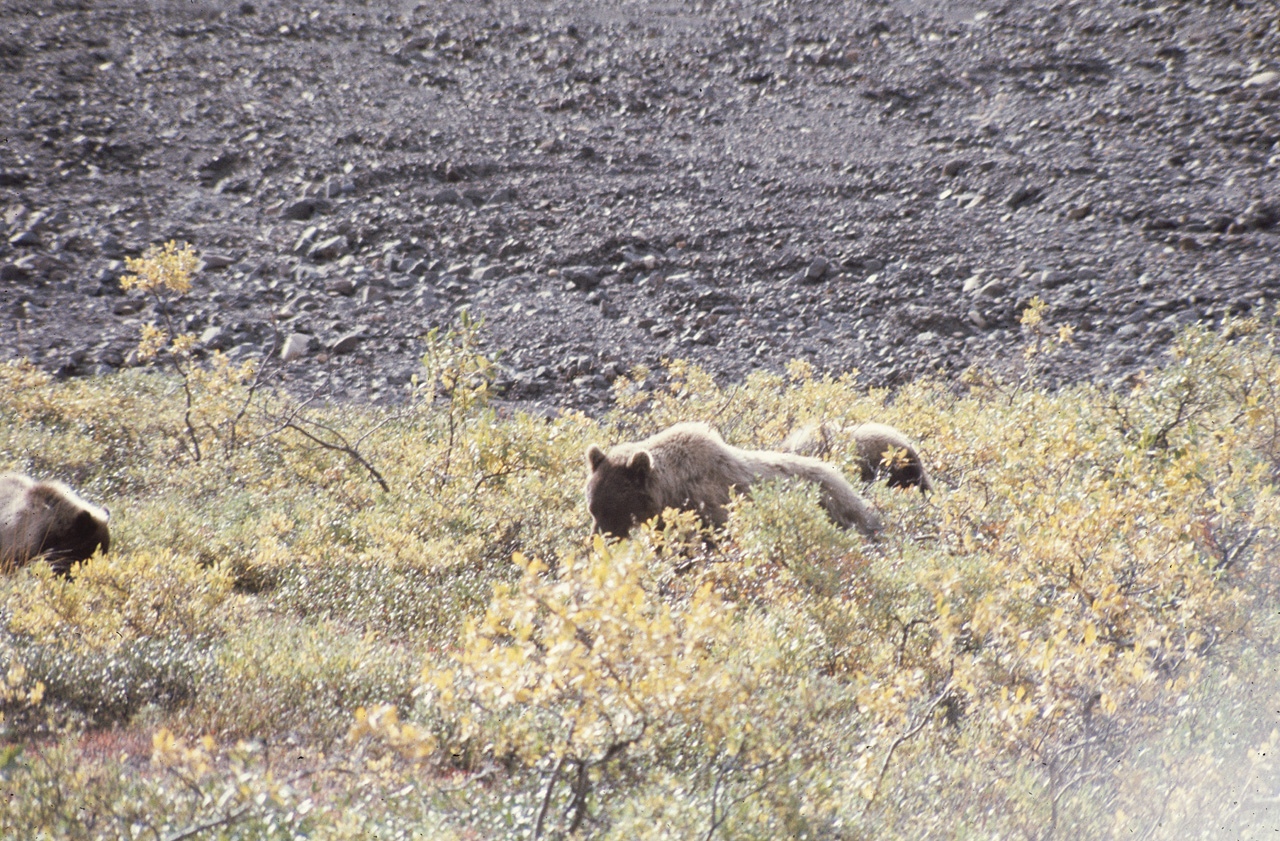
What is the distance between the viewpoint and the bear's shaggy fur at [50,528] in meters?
6.04

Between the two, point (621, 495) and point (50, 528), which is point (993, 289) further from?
point (50, 528)

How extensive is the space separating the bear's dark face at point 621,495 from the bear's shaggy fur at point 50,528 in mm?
3557

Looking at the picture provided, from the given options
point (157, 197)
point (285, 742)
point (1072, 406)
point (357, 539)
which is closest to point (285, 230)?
point (157, 197)

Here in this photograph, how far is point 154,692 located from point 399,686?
3.52 ft

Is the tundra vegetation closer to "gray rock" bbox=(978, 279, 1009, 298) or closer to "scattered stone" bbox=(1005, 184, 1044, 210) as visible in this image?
"gray rock" bbox=(978, 279, 1009, 298)

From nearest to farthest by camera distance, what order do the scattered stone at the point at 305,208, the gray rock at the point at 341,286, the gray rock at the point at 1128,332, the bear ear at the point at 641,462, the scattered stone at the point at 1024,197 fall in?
the bear ear at the point at 641,462
the gray rock at the point at 1128,332
the gray rock at the point at 341,286
the scattered stone at the point at 1024,197
the scattered stone at the point at 305,208

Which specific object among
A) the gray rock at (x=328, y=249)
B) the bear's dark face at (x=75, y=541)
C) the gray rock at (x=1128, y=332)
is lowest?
the gray rock at (x=1128, y=332)

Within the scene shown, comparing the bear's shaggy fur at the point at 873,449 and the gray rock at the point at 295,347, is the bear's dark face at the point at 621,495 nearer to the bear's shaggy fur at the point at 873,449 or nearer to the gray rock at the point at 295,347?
the bear's shaggy fur at the point at 873,449


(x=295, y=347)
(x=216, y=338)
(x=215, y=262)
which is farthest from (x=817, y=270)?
(x=215, y=262)

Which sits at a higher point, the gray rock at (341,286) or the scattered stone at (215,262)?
the scattered stone at (215,262)

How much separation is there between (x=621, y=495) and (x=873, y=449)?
3005 mm

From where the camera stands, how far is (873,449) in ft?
26.0

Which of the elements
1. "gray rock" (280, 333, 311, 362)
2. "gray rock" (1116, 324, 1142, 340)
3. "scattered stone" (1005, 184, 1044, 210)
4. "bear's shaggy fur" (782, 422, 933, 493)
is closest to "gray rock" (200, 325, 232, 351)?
"gray rock" (280, 333, 311, 362)

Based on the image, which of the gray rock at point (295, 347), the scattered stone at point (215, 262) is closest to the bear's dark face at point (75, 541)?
the gray rock at point (295, 347)
